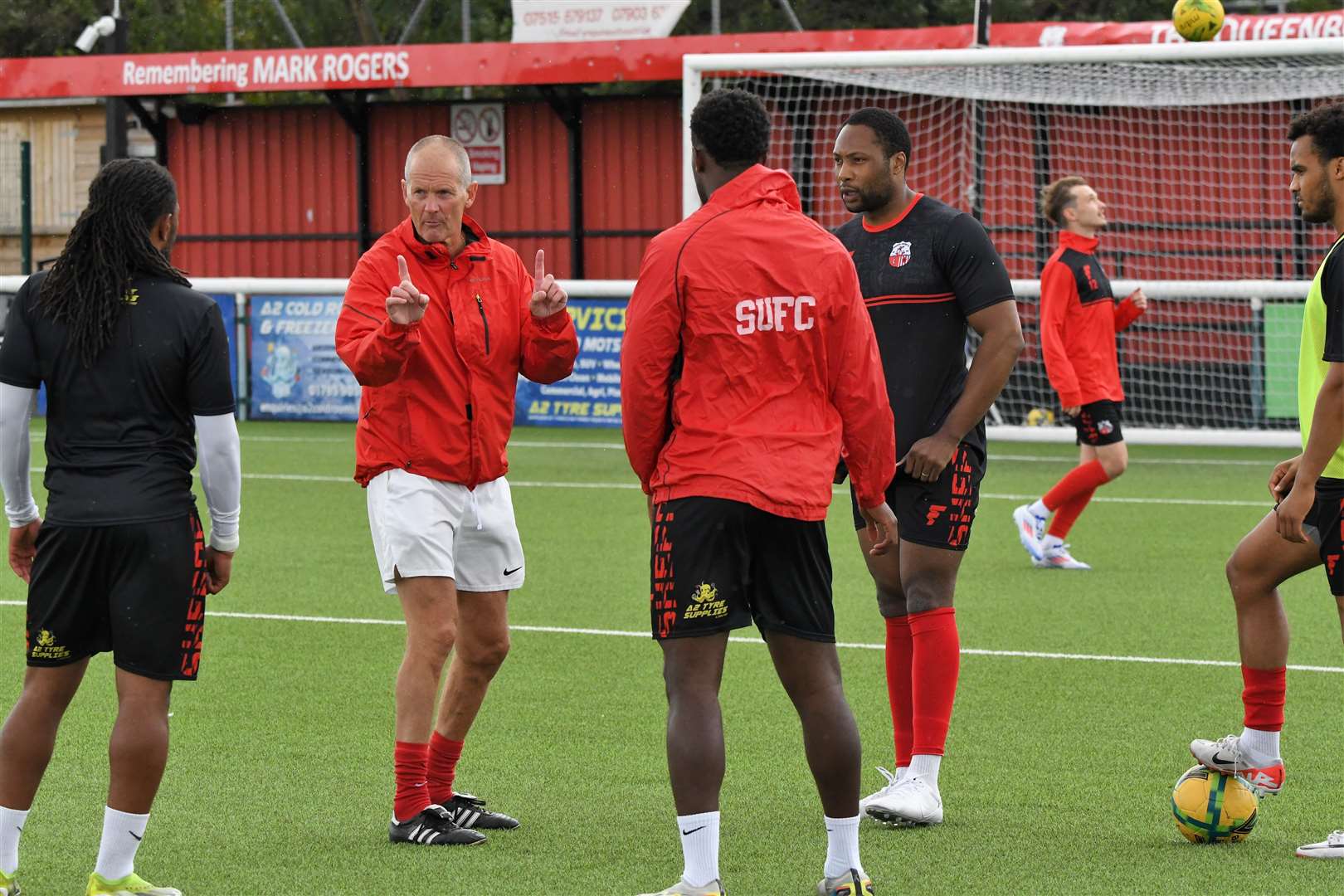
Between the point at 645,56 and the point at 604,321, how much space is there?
10.5 feet

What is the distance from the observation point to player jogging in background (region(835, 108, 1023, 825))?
17.9ft

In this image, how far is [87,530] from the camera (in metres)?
4.35

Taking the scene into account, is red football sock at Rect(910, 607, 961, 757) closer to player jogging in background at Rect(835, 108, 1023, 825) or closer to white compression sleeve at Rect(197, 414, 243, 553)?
player jogging in background at Rect(835, 108, 1023, 825)

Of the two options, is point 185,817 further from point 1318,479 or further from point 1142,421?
point 1142,421

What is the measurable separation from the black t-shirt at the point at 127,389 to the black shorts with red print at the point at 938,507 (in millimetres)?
2113

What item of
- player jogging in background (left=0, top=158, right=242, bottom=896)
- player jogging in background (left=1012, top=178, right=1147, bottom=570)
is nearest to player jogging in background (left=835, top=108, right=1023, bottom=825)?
player jogging in background (left=0, top=158, right=242, bottom=896)

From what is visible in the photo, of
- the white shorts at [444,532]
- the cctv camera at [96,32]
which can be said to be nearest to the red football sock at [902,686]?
the white shorts at [444,532]

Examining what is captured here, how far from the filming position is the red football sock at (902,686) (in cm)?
573

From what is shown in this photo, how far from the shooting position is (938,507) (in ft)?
18.1

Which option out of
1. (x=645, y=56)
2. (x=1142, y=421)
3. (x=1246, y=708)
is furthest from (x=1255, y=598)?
(x=645, y=56)

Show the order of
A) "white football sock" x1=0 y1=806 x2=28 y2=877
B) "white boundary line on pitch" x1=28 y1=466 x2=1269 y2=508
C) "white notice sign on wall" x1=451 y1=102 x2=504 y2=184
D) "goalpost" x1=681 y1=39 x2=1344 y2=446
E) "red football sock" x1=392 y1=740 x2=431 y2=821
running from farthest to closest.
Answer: "white notice sign on wall" x1=451 y1=102 x2=504 y2=184 < "goalpost" x1=681 y1=39 x2=1344 y2=446 < "white boundary line on pitch" x1=28 y1=466 x2=1269 y2=508 < "red football sock" x1=392 y1=740 x2=431 y2=821 < "white football sock" x1=0 y1=806 x2=28 y2=877

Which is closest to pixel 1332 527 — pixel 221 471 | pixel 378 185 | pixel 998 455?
pixel 221 471

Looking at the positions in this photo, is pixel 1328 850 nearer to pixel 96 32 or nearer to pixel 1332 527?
pixel 1332 527

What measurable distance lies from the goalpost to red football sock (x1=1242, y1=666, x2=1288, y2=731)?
443 inches
